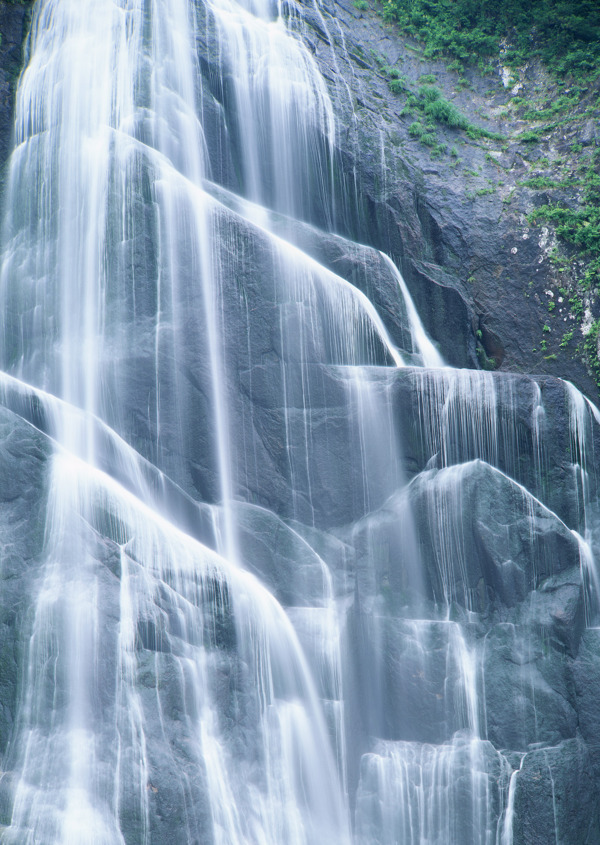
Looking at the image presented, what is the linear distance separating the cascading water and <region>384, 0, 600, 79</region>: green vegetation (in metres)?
5.82

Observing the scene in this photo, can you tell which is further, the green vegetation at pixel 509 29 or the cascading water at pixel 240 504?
the green vegetation at pixel 509 29

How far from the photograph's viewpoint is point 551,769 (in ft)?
27.6

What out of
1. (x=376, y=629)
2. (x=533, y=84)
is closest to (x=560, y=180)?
(x=533, y=84)

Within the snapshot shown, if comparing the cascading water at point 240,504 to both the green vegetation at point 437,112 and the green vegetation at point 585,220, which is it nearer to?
the green vegetation at point 437,112

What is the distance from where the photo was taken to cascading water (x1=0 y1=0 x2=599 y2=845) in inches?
281

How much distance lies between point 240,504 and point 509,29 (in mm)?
13289

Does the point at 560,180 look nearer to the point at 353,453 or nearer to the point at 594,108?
the point at 594,108

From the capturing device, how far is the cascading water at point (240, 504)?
23.4 ft

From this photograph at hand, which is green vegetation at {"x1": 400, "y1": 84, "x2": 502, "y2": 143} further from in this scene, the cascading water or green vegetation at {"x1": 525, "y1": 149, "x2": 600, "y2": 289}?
the cascading water

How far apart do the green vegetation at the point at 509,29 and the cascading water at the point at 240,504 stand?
5824mm

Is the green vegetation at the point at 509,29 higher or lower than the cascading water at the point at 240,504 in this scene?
higher

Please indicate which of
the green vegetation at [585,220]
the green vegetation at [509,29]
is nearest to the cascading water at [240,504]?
the green vegetation at [585,220]

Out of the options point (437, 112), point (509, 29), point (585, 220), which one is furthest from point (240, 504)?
point (509, 29)

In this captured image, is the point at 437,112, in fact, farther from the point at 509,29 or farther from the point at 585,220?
the point at 585,220
